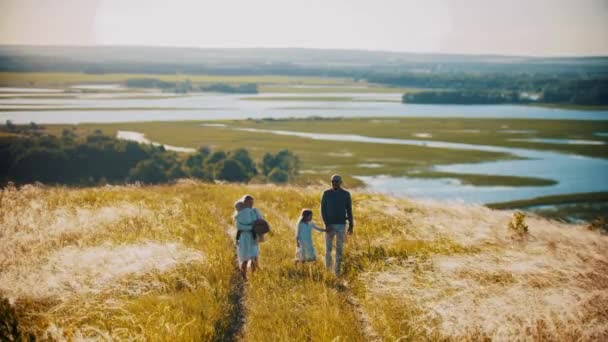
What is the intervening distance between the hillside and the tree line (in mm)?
65300

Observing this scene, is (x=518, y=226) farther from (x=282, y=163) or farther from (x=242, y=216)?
(x=282, y=163)

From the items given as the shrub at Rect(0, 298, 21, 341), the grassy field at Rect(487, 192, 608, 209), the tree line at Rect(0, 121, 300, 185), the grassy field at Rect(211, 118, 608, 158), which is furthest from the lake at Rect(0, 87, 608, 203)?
the shrub at Rect(0, 298, 21, 341)

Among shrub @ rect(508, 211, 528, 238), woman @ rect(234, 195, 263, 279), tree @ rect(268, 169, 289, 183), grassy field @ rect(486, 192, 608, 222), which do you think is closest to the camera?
woman @ rect(234, 195, 263, 279)

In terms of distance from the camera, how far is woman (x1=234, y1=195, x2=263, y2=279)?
47.8ft

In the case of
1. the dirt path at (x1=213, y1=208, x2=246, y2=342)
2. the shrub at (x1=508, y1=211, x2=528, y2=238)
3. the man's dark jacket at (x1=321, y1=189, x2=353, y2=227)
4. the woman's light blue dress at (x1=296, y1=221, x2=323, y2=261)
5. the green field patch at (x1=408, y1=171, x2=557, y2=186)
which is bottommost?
the green field patch at (x1=408, y1=171, x2=557, y2=186)

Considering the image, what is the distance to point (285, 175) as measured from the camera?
3322 inches

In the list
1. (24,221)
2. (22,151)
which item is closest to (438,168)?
(22,151)

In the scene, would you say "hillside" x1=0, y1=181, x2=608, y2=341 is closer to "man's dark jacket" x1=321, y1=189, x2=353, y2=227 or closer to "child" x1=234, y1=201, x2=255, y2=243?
"child" x1=234, y1=201, x2=255, y2=243

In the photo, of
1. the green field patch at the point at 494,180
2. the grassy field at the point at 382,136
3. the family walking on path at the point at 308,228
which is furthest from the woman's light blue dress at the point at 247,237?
the grassy field at the point at 382,136

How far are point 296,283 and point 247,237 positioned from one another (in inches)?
71.4

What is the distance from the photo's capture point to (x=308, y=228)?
15.0 m

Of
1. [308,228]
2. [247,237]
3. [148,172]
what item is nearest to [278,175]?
[148,172]

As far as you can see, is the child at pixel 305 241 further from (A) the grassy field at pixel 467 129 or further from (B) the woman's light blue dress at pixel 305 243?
(A) the grassy field at pixel 467 129

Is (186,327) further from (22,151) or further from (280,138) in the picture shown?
(280,138)
